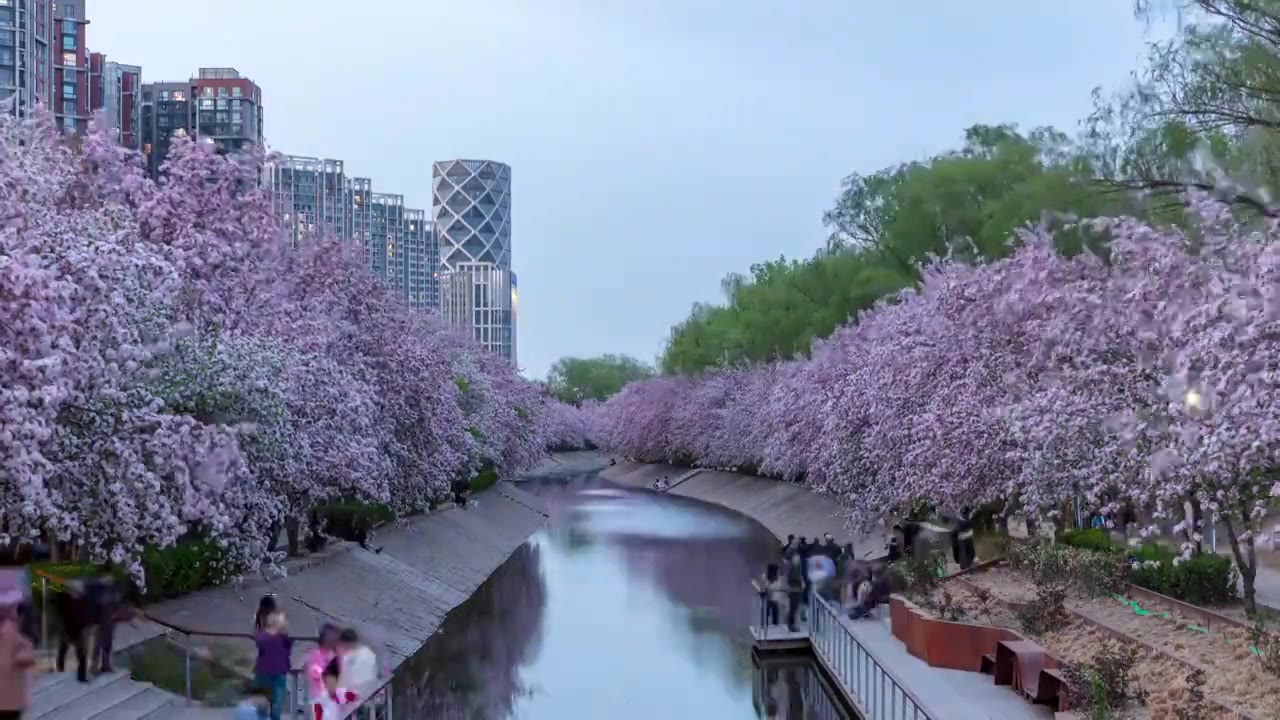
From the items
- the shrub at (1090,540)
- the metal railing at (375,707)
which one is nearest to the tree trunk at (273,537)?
the metal railing at (375,707)

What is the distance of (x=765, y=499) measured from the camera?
70.8 metres

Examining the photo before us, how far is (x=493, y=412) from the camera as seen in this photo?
66.1 metres

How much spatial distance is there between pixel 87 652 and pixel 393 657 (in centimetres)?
979

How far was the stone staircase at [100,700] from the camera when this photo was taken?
17.5m

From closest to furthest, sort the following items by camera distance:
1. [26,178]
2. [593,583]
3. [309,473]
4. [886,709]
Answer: [26,178], [886,709], [309,473], [593,583]

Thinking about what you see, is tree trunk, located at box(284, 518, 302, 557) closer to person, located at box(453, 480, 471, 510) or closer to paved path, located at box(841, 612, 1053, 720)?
paved path, located at box(841, 612, 1053, 720)

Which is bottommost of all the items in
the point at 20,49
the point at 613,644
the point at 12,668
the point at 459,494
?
the point at 613,644

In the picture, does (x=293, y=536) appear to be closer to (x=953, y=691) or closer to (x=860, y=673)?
(x=860, y=673)

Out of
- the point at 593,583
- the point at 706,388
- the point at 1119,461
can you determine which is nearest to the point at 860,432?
the point at 593,583

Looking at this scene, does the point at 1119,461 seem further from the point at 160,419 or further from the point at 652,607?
the point at 652,607

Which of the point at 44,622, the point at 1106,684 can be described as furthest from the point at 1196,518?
the point at 44,622

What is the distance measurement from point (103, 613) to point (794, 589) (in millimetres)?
15660

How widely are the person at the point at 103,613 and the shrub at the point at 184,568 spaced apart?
3993 millimetres

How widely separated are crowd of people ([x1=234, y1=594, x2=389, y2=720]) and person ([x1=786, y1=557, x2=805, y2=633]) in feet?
44.1
